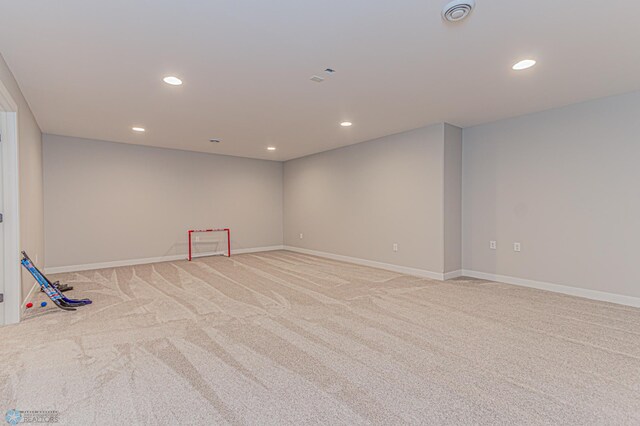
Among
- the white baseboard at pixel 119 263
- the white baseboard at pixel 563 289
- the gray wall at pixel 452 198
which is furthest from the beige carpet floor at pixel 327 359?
the white baseboard at pixel 119 263

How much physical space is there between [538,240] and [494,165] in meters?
1.22

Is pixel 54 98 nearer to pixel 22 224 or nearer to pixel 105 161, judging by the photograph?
pixel 22 224

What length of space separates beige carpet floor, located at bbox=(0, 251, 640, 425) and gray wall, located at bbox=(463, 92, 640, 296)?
47 cm

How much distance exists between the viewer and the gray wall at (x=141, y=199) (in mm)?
5512

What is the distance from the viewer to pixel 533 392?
76.1 inches

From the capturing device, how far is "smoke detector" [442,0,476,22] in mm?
1982

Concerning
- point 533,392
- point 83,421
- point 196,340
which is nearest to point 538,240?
point 533,392

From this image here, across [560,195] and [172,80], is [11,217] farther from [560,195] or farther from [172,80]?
[560,195]

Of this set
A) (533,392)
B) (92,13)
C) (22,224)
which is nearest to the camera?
(533,392)

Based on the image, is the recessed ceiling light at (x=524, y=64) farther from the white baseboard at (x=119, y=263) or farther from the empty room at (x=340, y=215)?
the white baseboard at (x=119, y=263)

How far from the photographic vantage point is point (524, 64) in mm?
2861

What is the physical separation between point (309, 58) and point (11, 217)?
3.19 metres

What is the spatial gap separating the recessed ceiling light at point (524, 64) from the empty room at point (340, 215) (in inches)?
1.1

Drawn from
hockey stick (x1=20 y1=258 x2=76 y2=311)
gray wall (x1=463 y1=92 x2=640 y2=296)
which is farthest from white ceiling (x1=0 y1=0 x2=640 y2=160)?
hockey stick (x1=20 y1=258 x2=76 y2=311)
